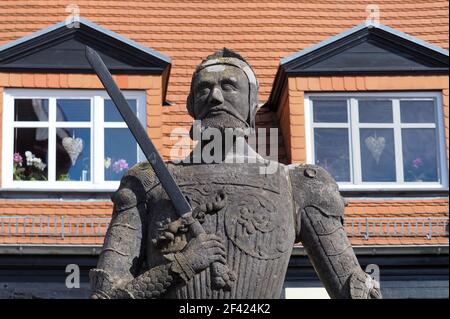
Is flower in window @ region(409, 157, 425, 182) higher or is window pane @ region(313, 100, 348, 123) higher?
window pane @ region(313, 100, 348, 123)

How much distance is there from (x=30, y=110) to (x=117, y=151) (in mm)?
1509

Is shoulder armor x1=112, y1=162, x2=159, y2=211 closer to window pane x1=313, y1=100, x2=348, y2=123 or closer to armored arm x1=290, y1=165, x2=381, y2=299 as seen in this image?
armored arm x1=290, y1=165, x2=381, y2=299

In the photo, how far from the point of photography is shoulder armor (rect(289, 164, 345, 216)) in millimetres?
8008

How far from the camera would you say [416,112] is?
76.1 ft

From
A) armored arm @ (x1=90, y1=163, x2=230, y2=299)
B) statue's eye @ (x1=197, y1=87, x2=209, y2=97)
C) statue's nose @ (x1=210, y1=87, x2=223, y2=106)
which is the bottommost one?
armored arm @ (x1=90, y1=163, x2=230, y2=299)

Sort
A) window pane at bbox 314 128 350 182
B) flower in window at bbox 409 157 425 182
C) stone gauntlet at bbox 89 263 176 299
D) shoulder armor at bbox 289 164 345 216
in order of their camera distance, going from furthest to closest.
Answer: flower in window at bbox 409 157 425 182 → window pane at bbox 314 128 350 182 → shoulder armor at bbox 289 164 345 216 → stone gauntlet at bbox 89 263 176 299

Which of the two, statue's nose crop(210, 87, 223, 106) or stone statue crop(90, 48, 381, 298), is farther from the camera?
statue's nose crop(210, 87, 223, 106)

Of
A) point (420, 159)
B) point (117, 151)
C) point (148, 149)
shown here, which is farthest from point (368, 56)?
point (148, 149)

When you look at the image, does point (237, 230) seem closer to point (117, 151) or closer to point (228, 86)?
point (228, 86)

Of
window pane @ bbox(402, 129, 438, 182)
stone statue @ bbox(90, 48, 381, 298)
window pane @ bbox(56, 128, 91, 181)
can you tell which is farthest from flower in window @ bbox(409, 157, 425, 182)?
stone statue @ bbox(90, 48, 381, 298)

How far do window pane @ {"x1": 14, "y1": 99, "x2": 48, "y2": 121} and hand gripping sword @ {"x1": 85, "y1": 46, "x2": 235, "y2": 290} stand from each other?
14694 millimetres

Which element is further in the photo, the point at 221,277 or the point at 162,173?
the point at 162,173

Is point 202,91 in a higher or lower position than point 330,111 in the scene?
lower
